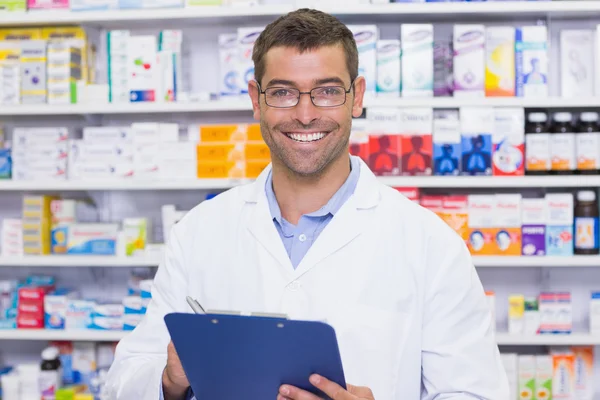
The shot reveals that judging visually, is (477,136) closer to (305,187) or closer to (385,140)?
(385,140)

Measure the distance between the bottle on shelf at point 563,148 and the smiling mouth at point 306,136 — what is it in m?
1.84

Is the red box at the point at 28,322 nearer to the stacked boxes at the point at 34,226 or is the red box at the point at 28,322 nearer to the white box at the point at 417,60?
the stacked boxes at the point at 34,226

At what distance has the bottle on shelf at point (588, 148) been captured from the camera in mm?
3082

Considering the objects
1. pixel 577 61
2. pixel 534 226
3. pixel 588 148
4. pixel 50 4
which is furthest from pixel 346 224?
pixel 50 4

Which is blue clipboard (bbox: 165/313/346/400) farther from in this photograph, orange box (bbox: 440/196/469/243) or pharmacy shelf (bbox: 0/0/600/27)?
pharmacy shelf (bbox: 0/0/600/27)

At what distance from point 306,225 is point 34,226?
212 centimetres

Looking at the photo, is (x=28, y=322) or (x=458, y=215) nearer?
(x=458, y=215)

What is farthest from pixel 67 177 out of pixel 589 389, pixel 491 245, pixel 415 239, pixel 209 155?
pixel 589 389

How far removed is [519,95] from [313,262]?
1889mm

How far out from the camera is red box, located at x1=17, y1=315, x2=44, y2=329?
3404 mm

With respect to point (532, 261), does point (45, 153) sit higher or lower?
higher

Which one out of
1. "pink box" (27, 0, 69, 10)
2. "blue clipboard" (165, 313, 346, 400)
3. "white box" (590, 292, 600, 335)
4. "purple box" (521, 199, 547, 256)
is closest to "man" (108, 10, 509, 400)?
"blue clipboard" (165, 313, 346, 400)

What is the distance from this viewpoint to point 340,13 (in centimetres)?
315

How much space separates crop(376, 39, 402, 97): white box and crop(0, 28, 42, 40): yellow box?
5.41ft
